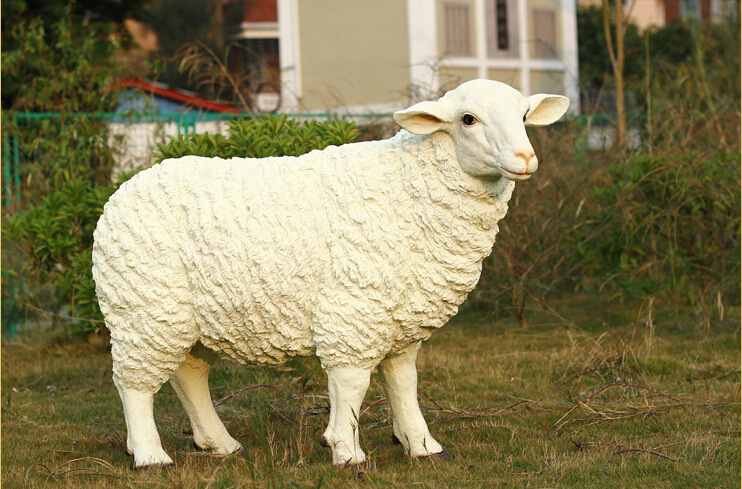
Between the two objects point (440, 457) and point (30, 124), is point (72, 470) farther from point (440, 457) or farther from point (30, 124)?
point (30, 124)

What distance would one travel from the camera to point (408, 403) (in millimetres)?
4188

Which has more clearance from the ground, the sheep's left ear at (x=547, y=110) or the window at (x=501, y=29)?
the window at (x=501, y=29)

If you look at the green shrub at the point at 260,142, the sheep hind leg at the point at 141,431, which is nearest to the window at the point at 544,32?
the green shrub at the point at 260,142

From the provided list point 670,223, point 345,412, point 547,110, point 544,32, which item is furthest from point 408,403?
point 544,32

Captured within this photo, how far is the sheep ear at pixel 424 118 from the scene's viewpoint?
3.68 m

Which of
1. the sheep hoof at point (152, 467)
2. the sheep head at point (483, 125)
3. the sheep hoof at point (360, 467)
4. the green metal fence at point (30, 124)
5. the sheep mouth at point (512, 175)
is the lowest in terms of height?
the sheep hoof at point (152, 467)

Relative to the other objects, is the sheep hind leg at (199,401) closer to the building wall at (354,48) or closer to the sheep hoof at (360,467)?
the sheep hoof at (360,467)

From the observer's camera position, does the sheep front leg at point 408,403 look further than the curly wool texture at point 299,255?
Yes

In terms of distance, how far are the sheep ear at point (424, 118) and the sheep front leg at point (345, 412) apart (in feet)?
3.60

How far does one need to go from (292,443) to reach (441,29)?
11.8 meters

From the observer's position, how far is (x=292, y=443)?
14.7ft

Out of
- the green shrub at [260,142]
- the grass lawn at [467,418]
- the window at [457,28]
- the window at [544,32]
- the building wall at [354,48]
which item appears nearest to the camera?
the grass lawn at [467,418]

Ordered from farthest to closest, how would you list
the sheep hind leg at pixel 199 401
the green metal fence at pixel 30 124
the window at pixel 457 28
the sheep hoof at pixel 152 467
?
the window at pixel 457 28
the green metal fence at pixel 30 124
the sheep hind leg at pixel 199 401
the sheep hoof at pixel 152 467

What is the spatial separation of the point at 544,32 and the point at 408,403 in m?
13.8
